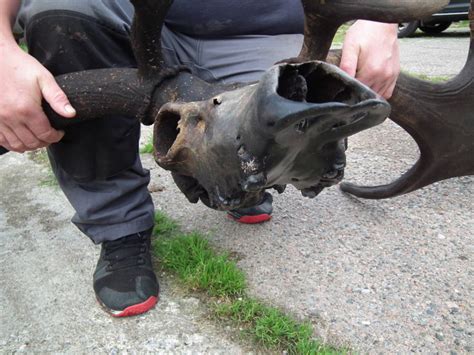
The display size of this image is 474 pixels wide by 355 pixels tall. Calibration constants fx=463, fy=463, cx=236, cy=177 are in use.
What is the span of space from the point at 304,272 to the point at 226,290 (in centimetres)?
29

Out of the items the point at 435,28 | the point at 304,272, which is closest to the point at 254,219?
the point at 304,272

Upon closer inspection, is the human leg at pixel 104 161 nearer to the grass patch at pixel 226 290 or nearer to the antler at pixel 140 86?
the grass patch at pixel 226 290

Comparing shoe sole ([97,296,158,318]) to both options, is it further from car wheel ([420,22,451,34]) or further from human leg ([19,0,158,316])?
car wheel ([420,22,451,34])

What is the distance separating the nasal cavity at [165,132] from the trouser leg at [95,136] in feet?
1.75

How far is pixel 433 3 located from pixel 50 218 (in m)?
1.85

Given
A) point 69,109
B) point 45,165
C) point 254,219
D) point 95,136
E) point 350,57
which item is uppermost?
point 350,57

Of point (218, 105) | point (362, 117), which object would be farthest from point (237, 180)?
point (362, 117)

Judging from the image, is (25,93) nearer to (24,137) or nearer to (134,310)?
(24,137)

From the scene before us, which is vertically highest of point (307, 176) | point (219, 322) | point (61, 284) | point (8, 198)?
point (307, 176)

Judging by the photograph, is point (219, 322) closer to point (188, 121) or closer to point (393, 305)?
point (393, 305)

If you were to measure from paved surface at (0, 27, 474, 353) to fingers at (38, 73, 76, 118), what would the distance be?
2.37 ft

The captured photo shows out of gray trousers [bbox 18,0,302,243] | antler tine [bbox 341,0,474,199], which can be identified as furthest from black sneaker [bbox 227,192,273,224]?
antler tine [bbox 341,0,474,199]

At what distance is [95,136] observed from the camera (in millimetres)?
1481

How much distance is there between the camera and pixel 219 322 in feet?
4.75
